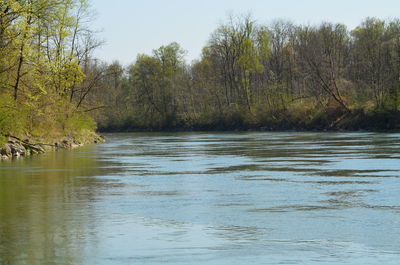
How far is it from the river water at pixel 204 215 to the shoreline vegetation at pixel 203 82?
10.6 metres

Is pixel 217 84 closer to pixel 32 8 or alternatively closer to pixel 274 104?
pixel 274 104

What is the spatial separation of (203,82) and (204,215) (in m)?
79.2

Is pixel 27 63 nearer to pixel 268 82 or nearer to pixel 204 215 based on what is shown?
pixel 204 215

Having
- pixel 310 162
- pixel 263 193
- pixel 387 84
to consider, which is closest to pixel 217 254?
pixel 263 193

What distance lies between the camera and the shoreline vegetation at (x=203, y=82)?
1328 inches

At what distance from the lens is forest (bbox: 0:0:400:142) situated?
3381 centimetres

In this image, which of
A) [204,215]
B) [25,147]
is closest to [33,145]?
[25,147]

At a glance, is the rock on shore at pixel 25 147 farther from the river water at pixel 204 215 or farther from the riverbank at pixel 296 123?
the riverbank at pixel 296 123

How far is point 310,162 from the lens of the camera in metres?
26.3

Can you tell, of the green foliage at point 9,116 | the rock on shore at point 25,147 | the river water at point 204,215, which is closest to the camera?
the river water at point 204,215

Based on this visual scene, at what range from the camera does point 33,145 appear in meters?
36.1

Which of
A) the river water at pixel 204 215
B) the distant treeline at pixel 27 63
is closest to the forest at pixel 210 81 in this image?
the distant treeline at pixel 27 63

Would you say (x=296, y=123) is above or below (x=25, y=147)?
above

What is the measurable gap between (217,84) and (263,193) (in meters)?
76.1
